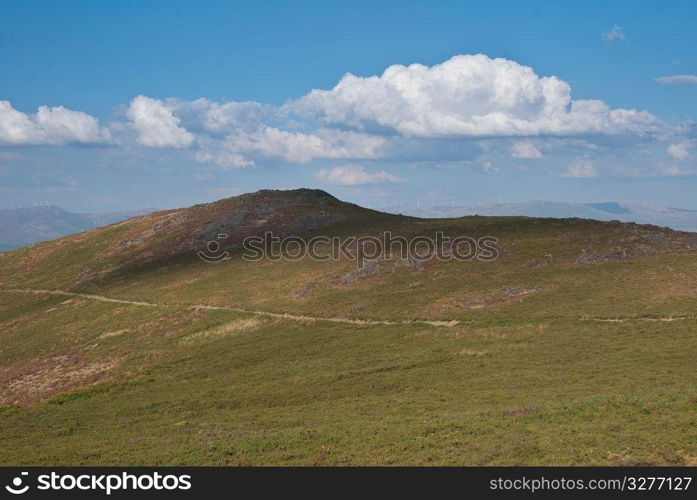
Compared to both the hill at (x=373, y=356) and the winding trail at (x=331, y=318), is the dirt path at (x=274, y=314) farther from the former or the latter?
the hill at (x=373, y=356)

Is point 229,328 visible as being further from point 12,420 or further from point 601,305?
point 601,305

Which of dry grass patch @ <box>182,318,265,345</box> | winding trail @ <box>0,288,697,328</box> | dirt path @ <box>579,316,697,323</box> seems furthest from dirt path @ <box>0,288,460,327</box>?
dirt path @ <box>579,316,697,323</box>

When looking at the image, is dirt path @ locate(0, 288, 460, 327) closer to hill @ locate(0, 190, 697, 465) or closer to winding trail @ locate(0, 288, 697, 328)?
winding trail @ locate(0, 288, 697, 328)

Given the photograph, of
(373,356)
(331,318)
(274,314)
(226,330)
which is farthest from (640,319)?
(226,330)

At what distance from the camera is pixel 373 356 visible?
54.3 meters

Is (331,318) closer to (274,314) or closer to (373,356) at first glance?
(274,314)

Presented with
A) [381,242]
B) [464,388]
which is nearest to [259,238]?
[381,242]

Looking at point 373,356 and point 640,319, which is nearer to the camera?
point 373,356

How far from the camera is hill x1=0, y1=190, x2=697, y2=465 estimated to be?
100 feet

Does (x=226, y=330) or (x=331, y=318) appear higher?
(x=331, y=318)

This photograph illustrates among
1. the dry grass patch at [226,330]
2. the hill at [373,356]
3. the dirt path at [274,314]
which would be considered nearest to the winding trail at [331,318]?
the dirt path at [274,314]

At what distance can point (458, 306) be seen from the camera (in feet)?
223
